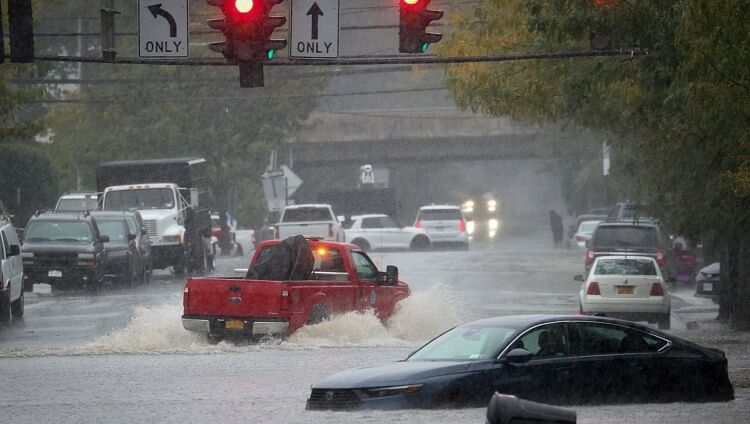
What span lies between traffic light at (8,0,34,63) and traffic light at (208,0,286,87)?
2.66 meters

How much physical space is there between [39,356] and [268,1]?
6.08 meters

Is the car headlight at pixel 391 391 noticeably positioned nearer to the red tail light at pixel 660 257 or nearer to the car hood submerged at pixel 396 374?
the car hood submerged at pixel 396 374

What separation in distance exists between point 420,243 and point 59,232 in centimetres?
2336

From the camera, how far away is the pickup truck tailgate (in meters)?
20.3

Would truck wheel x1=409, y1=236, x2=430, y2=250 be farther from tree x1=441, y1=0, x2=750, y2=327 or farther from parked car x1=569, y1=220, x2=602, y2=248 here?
tree x1=441, y1=0, x2=750, y2=327

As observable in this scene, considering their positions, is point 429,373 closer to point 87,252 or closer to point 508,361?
point 508,361

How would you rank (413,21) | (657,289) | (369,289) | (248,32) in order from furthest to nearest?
(657,289), (369,289), (413,21), (248,32)

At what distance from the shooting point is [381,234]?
53.7 meters

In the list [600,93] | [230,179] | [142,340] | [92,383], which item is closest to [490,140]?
[230,179]

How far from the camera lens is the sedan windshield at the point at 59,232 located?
3528 cm

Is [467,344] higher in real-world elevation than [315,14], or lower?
lower

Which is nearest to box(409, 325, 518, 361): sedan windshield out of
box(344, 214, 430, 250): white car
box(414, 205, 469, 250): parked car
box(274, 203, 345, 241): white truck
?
box(274, 203, 345, 241): white truck

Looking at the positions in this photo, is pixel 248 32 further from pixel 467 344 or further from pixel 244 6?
pixel 467 344

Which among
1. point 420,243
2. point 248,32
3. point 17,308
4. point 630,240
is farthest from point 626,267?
point 420,243
